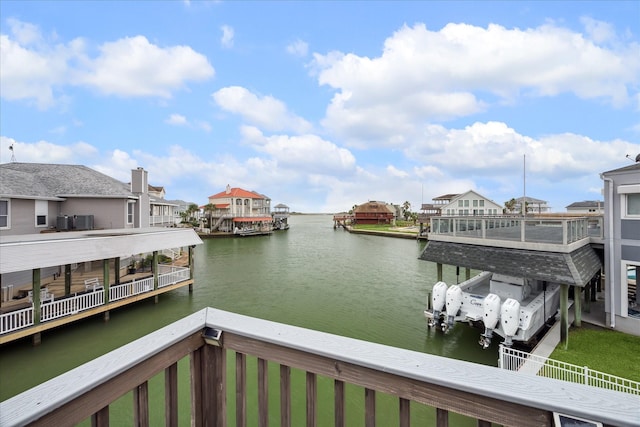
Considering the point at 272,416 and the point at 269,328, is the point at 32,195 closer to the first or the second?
the point at 272,416

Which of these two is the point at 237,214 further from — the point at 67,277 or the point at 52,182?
the point at 67,277

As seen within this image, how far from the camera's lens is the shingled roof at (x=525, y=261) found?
23.9ft

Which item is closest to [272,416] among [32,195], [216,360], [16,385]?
[216,360]

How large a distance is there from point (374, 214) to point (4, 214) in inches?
2517

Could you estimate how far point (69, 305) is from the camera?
9.50m

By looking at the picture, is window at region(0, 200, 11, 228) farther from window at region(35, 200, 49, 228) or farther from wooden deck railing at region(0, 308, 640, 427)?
wooden deck railing at region(0, 308, 640, 427)

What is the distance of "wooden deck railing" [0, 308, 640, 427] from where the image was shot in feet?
3.42

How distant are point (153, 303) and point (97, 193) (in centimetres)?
749

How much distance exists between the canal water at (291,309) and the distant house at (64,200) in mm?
5635

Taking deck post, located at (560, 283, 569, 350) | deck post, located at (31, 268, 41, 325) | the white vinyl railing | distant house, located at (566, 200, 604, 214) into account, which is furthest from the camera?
distant house, located at (566, 200, 604, 214)

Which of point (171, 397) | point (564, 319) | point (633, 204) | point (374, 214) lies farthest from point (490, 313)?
point (374, 214)

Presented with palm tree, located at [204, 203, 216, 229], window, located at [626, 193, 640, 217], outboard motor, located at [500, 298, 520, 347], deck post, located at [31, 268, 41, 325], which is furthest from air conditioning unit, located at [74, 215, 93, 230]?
palm tree, located at [204, 203, 216, 229]

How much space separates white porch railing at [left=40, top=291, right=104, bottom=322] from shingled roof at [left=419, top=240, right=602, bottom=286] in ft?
37.1

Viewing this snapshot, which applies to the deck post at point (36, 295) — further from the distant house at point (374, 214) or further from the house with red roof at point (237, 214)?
the distant house at point (374, 214)
